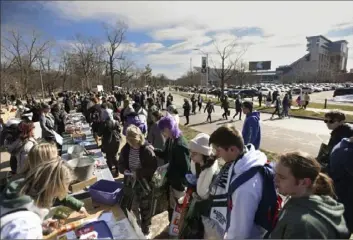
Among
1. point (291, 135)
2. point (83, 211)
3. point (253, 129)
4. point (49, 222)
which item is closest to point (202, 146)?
point (83, 211)

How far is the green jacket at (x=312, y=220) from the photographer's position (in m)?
1.53

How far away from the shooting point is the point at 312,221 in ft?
5.08

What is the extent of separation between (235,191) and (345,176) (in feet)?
5.11

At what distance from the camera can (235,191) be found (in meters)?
1.95

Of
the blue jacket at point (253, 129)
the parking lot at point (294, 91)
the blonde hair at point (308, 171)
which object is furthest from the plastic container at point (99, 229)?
the parking lot at point (294, 91)

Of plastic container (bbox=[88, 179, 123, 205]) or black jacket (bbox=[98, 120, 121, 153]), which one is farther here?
black jacket (bbox=[98, 120, 121, 153])

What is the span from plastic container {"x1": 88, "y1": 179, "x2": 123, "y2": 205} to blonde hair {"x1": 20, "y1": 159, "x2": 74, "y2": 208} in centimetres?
101

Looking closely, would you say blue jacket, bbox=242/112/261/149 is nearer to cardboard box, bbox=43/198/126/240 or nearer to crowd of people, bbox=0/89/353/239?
crowd of people, bbox=0/89/353/239

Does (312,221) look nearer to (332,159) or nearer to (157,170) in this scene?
(332,159)

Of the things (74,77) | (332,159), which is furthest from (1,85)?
(332,159)

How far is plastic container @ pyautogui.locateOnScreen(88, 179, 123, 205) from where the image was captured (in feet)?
10.3

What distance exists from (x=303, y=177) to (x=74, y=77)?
58.7 m

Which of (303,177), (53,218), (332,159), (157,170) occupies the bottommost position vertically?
(53,218)

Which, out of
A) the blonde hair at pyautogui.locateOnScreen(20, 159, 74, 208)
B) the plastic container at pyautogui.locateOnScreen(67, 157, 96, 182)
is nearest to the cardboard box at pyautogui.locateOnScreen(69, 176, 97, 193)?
the plastic container at pyautogui.locateOnScreen(67, 157, 96, 182)
